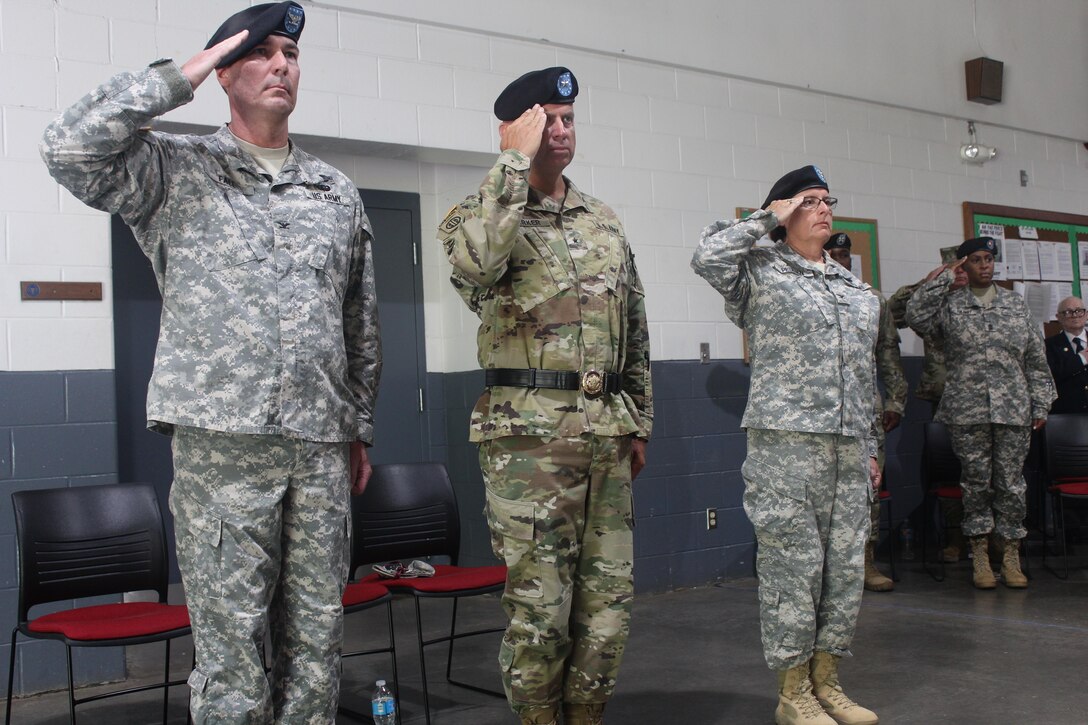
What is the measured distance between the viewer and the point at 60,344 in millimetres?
3764

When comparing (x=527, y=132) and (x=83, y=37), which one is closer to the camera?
(x=527, y=132)

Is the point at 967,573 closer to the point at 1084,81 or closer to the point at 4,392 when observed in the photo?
the point at 1084,81

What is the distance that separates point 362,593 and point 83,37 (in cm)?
237

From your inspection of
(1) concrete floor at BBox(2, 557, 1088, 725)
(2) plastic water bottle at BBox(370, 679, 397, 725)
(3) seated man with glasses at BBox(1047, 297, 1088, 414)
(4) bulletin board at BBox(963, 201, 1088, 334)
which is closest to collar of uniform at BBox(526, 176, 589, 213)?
(2) plastic water bottle at BBox(370, 679, 397, 725)

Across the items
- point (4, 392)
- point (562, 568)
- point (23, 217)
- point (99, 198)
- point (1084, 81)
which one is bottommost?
point (562, 568)

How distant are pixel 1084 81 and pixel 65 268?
22.6 ft

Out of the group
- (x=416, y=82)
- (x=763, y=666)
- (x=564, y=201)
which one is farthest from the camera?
(x=416, y=82)

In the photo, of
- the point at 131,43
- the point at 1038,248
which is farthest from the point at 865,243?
the point at 131,43

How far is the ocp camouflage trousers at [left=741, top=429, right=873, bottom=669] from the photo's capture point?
9.46 ft

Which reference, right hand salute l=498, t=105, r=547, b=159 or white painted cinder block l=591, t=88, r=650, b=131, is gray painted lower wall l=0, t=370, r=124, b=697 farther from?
white painted cinder block l=591, t=88, r=650, b=131

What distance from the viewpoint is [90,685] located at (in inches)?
147

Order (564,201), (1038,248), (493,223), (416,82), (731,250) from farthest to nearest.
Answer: (1038,248) < (416,82) < (731,250) < (564,201) < (493,223)

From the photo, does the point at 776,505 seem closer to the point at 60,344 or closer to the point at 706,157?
the point at 60,344

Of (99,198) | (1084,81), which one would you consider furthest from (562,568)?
(1084,81)
